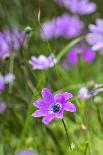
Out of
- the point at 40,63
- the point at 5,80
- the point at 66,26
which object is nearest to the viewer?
the point at 40,63

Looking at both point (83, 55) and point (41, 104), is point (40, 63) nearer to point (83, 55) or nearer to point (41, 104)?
point (41, 104)

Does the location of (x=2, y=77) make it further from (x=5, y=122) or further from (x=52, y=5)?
(x=52, y=5)

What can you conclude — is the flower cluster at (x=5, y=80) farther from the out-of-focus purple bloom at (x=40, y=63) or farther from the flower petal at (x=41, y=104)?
the flower petal at (x=41, y=104)

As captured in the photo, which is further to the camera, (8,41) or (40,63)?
(8,41)

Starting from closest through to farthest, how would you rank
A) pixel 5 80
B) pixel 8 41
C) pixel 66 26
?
pixel 5 80, pixel 8 41, pixel 66 26

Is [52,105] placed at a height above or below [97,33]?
below

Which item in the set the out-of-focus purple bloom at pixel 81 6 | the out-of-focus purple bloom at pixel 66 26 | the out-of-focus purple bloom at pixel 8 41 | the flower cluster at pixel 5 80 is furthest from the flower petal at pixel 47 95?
the out-of-focus purple bloom at pixel 66 26

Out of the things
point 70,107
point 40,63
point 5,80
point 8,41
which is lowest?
point 70,107

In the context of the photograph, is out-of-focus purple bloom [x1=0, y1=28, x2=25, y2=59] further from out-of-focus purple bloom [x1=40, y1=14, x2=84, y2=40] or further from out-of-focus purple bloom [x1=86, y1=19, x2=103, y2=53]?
out-of-focus purple bloom [x1=40, y1=14, x2=84, y2=40]

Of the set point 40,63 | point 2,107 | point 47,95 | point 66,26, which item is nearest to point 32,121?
point 2,107

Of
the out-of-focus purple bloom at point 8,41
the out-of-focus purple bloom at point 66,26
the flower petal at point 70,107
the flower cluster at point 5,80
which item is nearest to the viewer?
the flower petal at point 70,107

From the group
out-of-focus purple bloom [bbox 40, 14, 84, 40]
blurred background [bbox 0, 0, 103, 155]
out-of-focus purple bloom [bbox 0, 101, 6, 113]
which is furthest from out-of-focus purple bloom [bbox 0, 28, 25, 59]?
out-of-focus purple bloom [bbox 40, 14, 84, 40]
